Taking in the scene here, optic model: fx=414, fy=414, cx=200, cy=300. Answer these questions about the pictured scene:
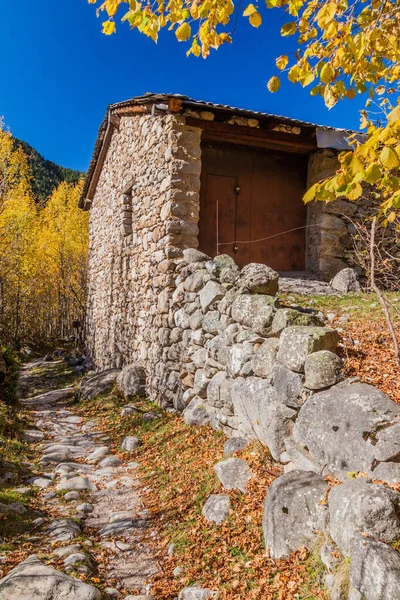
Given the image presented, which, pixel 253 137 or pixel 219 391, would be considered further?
pixel 253 137

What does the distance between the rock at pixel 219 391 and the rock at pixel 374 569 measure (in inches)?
92.7

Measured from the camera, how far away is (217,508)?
3.21 metres

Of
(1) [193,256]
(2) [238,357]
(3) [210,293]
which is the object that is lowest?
(2) [238,357]

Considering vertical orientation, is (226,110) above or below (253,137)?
above

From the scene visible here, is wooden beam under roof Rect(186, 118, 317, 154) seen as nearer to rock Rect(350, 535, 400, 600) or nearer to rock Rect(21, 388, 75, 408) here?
rock Rect(350, 535, 400, 600)

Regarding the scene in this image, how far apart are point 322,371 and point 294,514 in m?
0.94

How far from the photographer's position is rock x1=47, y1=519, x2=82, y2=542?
3248 mm

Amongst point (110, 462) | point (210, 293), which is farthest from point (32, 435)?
point (210, 293)

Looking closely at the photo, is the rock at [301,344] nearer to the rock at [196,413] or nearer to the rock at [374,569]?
the rock at [374,569]

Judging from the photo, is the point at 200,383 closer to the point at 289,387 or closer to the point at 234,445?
the point at 234,445

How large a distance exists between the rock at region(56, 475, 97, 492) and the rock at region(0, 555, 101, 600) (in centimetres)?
156

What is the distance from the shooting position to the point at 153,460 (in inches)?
187

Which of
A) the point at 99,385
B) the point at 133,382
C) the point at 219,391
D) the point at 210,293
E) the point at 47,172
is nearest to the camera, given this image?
the point at 219,391

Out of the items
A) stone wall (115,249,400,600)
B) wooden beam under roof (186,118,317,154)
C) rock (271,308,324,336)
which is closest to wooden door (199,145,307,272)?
wooden beam under roof (186,118,317,154)
